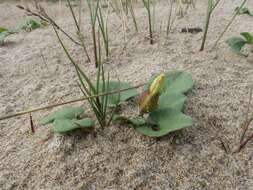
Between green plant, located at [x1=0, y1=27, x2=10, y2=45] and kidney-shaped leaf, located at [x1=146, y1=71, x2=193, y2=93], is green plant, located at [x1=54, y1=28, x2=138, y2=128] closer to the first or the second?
kidney-shaped leaf, located at [x1=146, y1=71, x2=193, y2=93]

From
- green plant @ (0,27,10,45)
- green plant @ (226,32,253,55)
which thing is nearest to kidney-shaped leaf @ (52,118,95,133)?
green plant @ (226,32,253,55)

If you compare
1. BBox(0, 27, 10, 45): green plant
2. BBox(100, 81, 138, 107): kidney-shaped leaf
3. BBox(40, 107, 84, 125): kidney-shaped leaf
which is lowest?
BBox(0, 27, 10, 45): green plant

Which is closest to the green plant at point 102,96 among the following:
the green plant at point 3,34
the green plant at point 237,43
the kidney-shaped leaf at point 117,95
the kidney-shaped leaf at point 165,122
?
the kidney-shaped leaf at point 117,95

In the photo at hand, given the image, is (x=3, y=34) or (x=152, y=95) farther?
(x=3, y=34)

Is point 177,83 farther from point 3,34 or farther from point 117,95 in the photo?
point 3,34

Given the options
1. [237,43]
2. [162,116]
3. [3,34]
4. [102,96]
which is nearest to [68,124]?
[102,96]
